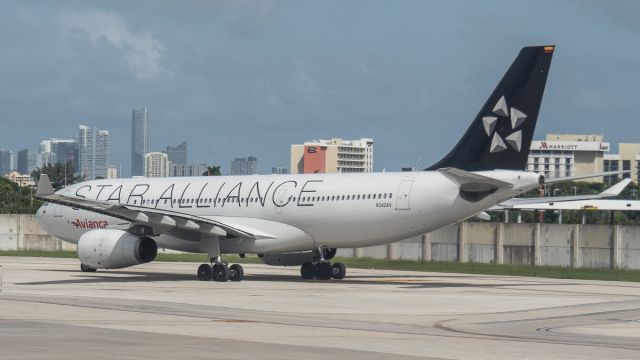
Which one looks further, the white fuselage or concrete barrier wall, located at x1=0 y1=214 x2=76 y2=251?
concrete barrier wall, located at x1=0 y1=214 x2=76 y2=251

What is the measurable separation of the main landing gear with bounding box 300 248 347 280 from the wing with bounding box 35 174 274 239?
9.07 ft

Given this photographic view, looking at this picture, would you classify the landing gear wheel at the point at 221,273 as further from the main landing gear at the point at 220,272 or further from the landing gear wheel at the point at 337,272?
the landing gear wheel at the point at 337,272

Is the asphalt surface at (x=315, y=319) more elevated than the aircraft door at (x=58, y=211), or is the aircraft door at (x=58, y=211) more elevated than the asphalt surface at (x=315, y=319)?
the aircraft door at (x=58, y=211)

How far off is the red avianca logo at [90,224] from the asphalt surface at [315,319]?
3.73 metres

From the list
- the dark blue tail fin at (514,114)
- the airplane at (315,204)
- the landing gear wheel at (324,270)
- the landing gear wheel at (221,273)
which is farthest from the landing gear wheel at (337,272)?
the dark blue tail fin at (514,114)

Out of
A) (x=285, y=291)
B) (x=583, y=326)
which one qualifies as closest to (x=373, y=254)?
(x=285, y=291)

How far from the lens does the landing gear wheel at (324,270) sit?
4694 centimetres

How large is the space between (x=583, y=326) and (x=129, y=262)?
2140cm

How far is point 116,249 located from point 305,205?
279 inches

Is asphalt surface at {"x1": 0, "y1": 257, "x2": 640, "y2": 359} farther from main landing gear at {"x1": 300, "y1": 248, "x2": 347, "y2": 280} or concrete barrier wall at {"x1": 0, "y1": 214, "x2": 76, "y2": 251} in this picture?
A: concrete barrier wall at {"x1": 0, "y1": 214, "x2": 76, "y2": 251}

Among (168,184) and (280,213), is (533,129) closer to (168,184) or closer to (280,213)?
(280,213)

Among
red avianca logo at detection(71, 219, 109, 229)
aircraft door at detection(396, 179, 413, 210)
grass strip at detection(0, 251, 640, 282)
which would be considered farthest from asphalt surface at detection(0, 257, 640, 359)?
grass strip at detection(0, 251, 640, 282)

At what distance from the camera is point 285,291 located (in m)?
38.4

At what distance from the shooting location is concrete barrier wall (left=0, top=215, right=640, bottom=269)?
6412cm
